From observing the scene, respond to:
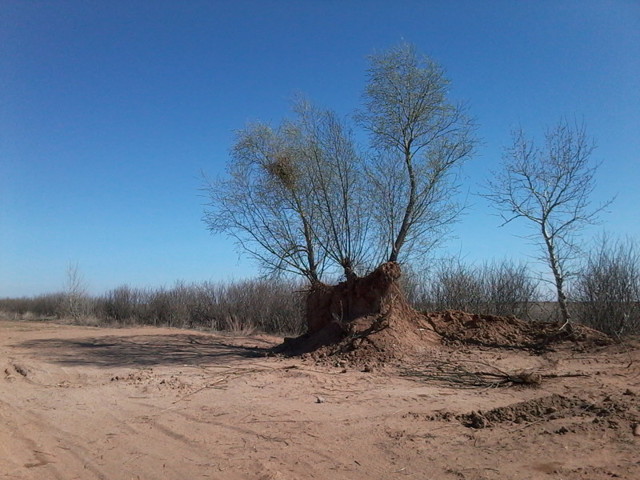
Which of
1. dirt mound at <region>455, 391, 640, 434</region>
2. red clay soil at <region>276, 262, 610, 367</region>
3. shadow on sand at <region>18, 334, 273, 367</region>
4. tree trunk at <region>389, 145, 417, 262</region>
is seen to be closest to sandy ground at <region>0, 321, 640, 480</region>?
dirt mound at <region>455, 391, 640, 434</region>

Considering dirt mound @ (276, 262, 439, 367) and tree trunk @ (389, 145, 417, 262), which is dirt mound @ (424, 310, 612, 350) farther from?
tree trunk @ (389, 145, 417, 262)

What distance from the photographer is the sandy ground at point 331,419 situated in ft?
18.4

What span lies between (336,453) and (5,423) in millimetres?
5393

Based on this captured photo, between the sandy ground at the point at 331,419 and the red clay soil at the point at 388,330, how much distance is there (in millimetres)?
589

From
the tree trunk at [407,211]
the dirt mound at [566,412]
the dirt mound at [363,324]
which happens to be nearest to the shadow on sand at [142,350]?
the dirt mound at [363,324]

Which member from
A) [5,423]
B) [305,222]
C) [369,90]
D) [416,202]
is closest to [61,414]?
[5,423]

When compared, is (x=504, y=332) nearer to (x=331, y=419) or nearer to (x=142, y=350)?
(x=331, y=419)

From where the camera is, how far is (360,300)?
43.8 ft

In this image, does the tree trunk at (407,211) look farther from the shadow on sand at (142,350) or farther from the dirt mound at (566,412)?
the dirt mound at (566,412)

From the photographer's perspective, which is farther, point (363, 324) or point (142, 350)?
point (142, 350)

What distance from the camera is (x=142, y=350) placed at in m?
15.6

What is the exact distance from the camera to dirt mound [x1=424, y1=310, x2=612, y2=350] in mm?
11656

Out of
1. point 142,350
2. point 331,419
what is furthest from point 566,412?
point 142,350

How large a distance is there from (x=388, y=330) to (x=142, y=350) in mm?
7919
